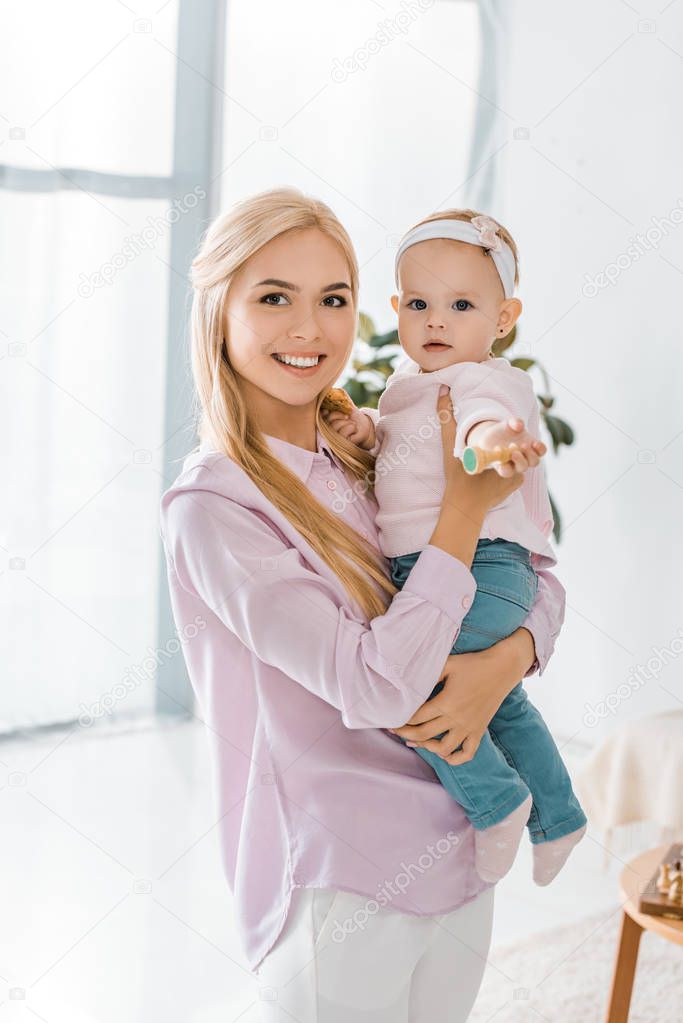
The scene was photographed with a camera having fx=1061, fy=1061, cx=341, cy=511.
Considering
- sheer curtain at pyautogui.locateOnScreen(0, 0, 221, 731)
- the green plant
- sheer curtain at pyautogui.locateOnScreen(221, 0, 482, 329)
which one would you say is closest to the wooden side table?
the green plant

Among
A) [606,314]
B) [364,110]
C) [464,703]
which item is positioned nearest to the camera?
[464,703]

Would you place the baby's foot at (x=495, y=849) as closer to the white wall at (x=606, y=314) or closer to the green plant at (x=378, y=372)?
the green plant at (x=378, y=372)

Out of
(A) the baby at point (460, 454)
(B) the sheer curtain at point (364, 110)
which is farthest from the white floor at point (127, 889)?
(B) the sheer curtain at point (364, 110)

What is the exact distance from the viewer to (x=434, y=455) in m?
1.40

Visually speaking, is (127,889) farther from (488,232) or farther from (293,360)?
(488,232)

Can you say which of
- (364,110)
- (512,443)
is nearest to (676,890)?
(512,443)

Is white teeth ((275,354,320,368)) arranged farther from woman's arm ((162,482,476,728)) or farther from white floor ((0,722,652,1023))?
white floor ((0,722,652,1023))

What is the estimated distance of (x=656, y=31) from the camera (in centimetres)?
357

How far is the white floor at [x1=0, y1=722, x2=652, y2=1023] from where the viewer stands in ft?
7.94

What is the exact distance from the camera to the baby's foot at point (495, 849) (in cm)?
129

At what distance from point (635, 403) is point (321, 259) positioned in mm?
2671

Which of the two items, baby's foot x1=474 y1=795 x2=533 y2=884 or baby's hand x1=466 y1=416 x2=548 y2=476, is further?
baby's foot x1=474 y1=795 x2=533 y2=884

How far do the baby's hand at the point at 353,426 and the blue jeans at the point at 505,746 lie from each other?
0.21 m

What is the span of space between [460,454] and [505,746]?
1.40ft
